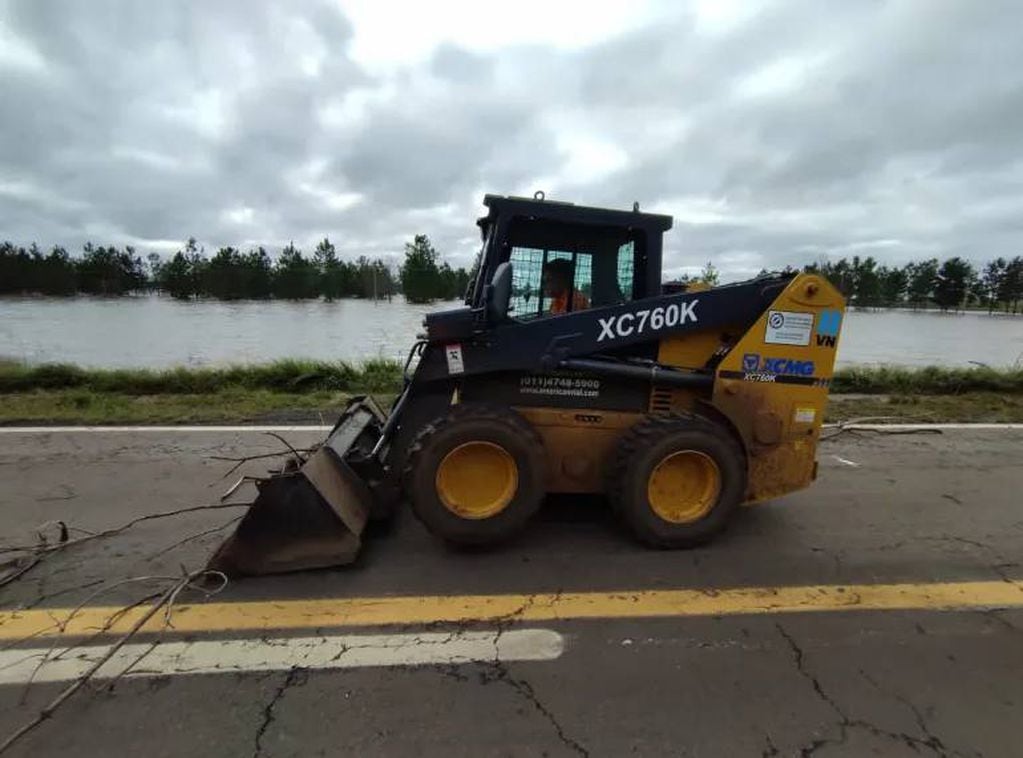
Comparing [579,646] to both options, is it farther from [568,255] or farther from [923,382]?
[923,382]

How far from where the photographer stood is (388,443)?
4.07 meters

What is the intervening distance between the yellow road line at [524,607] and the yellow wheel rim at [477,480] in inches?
25.5

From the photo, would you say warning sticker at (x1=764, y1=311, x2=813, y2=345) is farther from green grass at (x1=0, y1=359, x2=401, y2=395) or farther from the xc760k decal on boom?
green grass at (x1=0, y1=359, x2=401, y2=395)

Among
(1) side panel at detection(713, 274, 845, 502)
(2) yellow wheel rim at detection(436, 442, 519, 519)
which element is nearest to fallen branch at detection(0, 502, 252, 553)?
(2) yellow wheel rim at detection(436, 442, 519, 519)

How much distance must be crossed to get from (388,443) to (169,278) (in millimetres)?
81509

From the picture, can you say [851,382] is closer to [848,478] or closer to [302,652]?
[848,478]

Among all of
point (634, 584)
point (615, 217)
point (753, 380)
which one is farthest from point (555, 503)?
point (615, 217)

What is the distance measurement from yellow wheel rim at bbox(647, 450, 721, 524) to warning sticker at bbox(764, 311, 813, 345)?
958 mm

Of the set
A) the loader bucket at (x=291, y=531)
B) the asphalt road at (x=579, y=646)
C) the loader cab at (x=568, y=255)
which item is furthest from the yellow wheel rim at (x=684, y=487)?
the loader bucket at (x=291, y=531)

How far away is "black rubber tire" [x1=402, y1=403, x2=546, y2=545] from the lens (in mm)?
3521

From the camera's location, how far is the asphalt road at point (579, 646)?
7.11 ft

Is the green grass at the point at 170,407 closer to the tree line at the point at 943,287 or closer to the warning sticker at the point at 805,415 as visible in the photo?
the warning sticker at the point at 805,415

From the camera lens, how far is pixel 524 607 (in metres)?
3.01

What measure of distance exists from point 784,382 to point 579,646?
2.36 metres
